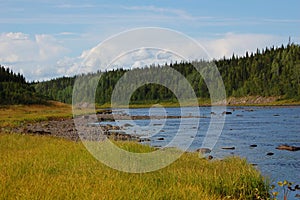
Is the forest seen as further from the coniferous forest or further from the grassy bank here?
the grassy bank

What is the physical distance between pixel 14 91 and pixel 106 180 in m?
105

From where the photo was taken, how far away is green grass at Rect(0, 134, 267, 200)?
33.2 feet

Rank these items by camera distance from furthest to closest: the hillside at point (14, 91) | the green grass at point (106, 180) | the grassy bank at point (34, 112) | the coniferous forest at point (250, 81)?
the coniferous forest at point (250, 81) < the hillside at point (14, 91) < the grassy bank at point (34, 112) < the green grass at point (106, 180)

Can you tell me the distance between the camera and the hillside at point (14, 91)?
103 m

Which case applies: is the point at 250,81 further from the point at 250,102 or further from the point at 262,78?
the point at 250,102

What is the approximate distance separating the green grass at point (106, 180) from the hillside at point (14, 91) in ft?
287

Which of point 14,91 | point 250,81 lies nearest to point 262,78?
point 250,81

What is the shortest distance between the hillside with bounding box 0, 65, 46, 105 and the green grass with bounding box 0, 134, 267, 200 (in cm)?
8735

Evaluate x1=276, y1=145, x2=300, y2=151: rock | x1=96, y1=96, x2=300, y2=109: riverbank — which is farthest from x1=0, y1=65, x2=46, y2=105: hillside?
x1=276, y1=145, x2=300, y2=151: rock

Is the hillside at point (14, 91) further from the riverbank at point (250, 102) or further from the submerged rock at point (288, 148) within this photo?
the submerged rock at point (288, 148)

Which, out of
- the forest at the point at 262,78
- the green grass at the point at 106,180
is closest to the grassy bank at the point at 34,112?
the forest at the point at 262,78

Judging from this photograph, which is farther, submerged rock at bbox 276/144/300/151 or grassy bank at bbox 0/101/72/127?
grassy bank at bbox 0/101/72/127

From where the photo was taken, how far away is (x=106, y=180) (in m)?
11.8

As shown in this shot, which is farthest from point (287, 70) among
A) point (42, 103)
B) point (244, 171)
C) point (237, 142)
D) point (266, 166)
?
point (244, 171)
